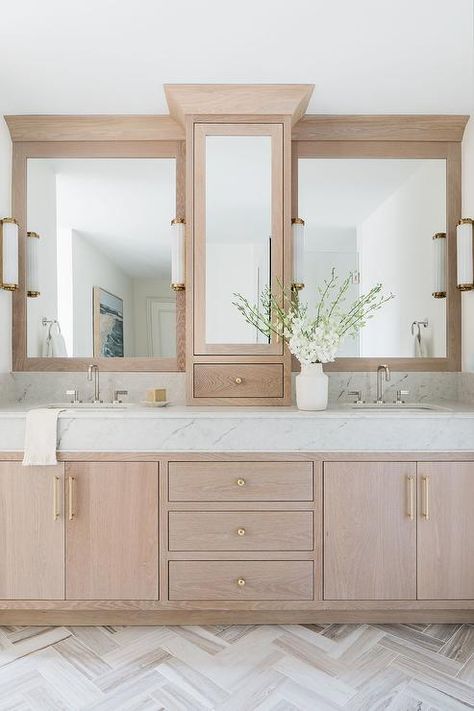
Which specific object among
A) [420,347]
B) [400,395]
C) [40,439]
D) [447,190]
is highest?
[447,190]

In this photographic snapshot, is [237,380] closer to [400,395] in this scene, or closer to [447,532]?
[400,395]

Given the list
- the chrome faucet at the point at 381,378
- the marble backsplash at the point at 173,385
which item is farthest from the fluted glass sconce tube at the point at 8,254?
the chrome faucet at the point at 381,378

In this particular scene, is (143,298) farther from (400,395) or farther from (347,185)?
(400,395)

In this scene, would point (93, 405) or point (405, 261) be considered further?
point (405, 261)

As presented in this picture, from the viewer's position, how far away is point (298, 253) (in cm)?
272

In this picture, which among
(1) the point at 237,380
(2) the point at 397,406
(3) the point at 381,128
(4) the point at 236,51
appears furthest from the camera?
(3) the point at 381,128

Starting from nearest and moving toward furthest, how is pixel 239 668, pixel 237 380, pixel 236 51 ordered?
1. pixel 239 668
2. pixel 236 51
3. pixel 237 380

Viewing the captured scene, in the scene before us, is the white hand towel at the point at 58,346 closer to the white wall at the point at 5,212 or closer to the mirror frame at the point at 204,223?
the white wall at the point at 5,212

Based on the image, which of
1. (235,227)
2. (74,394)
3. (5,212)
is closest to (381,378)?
(235,227)

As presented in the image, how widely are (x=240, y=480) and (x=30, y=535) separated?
895 mm

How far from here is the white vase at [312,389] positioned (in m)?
2.32

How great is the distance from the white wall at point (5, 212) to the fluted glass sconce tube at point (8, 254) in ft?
0.19

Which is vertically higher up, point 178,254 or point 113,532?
point 178,254

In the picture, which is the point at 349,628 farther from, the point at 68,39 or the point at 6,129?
the point at 6,129
